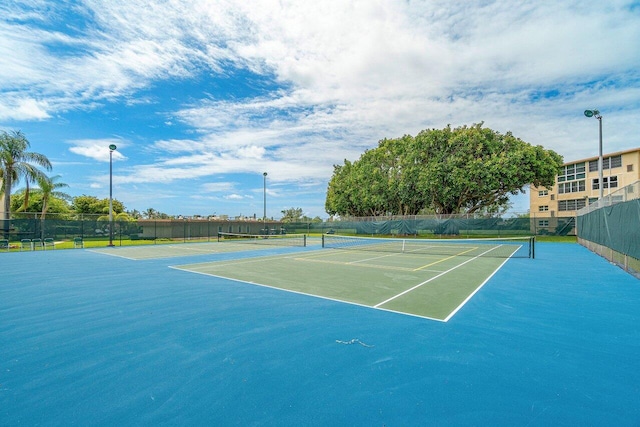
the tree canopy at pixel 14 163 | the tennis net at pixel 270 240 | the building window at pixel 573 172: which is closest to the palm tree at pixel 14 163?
the tree canopy at pixel 14 163

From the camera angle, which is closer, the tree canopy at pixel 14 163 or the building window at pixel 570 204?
the tree canopy at pixel 14 163

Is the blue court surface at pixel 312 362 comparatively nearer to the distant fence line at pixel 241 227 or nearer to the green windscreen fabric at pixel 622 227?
the green windscreen fabric at pixel 622 227

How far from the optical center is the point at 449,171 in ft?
103

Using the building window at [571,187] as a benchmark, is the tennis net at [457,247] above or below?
below

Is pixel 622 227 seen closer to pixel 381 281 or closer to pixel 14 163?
pixel 381 281

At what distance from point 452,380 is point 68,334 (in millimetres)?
5389

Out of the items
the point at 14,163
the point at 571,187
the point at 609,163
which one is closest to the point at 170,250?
the point at 14,163

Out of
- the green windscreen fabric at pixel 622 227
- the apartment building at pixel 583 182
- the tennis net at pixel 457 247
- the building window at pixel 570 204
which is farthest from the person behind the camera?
the building window at pixel 570 204

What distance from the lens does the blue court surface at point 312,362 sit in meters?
2.84

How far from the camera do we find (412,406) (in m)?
2.93

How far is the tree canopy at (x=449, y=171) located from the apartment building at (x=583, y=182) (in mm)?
12029

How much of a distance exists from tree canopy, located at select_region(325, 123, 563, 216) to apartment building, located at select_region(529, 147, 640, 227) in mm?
12029

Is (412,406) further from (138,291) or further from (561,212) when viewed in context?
(561,212)

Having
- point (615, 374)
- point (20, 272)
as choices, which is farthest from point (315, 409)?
point (20, 272)
